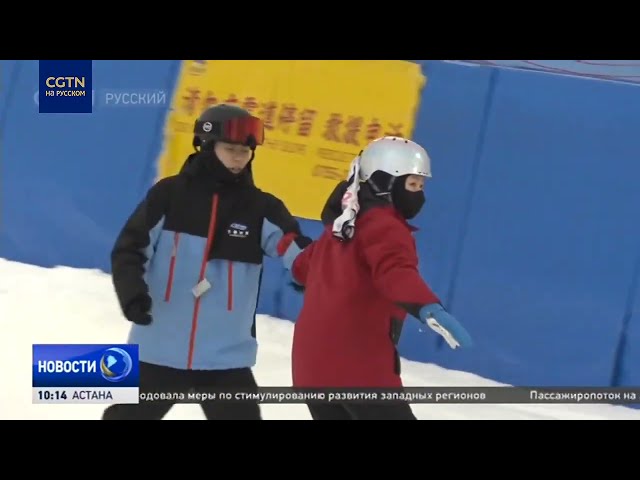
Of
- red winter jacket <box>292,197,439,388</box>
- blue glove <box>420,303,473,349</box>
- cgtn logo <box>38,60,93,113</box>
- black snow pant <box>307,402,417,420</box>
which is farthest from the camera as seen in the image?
cgtn logo <box>38,60,93,113</box>

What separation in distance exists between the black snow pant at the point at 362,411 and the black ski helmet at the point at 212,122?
29.2 inches

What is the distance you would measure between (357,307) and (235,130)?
63 centimetres

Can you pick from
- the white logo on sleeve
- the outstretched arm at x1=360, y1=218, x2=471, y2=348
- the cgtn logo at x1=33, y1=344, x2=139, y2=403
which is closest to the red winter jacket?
the outstretched arm at x1=360, y1=218, x2=471, y2=348

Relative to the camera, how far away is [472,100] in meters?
2.66

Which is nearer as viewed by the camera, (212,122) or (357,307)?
(357,307)

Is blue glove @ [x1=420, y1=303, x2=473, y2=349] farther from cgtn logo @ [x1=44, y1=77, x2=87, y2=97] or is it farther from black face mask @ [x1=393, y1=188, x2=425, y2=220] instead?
cgtn logo @ [x1=44, y1=77, x2=87, y2=97]

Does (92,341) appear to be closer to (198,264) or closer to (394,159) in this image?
(198,264)

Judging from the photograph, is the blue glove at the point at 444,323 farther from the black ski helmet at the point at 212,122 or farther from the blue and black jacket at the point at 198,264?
the black ski helmet at the point at 212,122

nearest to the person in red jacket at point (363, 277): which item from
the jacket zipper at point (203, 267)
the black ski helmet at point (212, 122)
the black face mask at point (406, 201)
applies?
the black face mask at point (406, 201)

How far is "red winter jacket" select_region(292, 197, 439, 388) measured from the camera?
7.03 ft

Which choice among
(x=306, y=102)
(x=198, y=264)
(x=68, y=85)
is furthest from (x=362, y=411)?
(x=68, y=85)

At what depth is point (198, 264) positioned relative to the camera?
2.42m

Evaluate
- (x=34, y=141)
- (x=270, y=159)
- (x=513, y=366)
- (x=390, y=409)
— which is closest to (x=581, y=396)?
(x=513, y=366)
